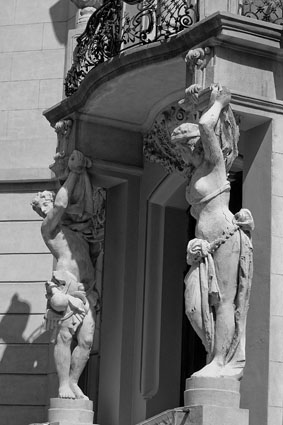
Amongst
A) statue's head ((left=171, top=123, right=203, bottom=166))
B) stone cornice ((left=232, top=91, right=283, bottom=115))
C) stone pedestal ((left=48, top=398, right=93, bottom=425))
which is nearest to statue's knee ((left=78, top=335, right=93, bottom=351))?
stone pedestal ((left=48, top=398, right=93, bottom=425))

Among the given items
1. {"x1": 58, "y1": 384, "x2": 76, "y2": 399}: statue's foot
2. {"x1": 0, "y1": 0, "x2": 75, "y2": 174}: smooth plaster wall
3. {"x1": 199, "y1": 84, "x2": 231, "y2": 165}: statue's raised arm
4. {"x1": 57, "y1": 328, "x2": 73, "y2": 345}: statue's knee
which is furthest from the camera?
{"x1": 0, "y1": 0, "x2": 75, "y2": 174}: smooth plaster wall

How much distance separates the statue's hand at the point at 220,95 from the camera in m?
15.7

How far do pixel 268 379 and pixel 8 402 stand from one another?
6.72 metres

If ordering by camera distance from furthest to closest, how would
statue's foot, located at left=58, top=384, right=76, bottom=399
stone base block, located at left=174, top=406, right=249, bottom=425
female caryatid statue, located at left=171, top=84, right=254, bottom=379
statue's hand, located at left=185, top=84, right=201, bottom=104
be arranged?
statue's foot, located at left=58, top=384, right=76, bottom=399, statue's hand, located at left=185, top=84, right=201, bottom=104, female caryatid statue, located at left=171, top=84, right=254, bottom=379, stone base block, located at left=174, top=406, right=249, bottom=425

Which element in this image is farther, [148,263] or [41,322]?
[41,322]

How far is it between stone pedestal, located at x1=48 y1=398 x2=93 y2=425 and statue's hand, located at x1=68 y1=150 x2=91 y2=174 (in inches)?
119

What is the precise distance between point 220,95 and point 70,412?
472cm

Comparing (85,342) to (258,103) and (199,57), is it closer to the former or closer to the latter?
(258,103)

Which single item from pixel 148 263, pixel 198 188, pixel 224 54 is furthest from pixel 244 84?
pixel 148 263

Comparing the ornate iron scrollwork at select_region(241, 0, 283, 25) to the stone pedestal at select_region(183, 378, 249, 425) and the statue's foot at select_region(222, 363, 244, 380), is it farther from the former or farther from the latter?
the stone pedestal at select_region(183, 378, 249, 425)

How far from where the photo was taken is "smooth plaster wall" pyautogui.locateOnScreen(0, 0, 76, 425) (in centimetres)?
2152

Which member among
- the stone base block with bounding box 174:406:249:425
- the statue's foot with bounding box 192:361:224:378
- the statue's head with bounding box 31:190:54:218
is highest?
the statue's head with bounding box 31:190:54:218

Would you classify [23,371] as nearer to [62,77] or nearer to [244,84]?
[62,77]

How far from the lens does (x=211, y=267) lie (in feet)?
50.9
